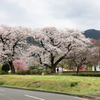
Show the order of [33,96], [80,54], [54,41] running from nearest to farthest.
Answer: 1. [33,96]
2. [80,54]
3. [54,41]

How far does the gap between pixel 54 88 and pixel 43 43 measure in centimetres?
2856

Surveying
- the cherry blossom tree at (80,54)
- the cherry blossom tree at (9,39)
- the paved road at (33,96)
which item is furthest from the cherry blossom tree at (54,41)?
the paved road at (33,96)

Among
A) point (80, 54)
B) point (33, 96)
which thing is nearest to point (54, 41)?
point (80, 54)

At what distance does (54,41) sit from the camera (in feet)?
145

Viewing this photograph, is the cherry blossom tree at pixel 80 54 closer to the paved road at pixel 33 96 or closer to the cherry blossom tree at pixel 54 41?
the cherry blossom tree at pixel 54 41

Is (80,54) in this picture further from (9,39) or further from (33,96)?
(33,96)

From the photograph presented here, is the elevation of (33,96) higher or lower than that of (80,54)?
lower

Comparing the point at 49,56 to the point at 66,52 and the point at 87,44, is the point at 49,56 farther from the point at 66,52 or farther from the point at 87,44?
the point at 87,44

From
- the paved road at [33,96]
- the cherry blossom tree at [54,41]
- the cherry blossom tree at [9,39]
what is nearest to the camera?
the paved road at [33,96]

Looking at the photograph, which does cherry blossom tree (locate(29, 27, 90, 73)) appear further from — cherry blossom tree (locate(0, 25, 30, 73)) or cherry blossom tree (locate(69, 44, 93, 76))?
cherry blossom tree (locate(0, 25, 30, 73))

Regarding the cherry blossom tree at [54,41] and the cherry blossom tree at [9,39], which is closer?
the cherry blossom tree at [9,39]

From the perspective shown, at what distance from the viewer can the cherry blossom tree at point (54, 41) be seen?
140ft

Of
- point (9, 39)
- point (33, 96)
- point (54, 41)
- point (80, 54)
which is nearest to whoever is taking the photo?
point (33, 96)

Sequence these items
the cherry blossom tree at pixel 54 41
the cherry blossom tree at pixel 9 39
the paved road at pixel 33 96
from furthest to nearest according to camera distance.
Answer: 1. the cherry blossom tree at pixel 54 41
2. the cherry blossom tree at pixel 9 39
3. the paved road at pixel 33 96
